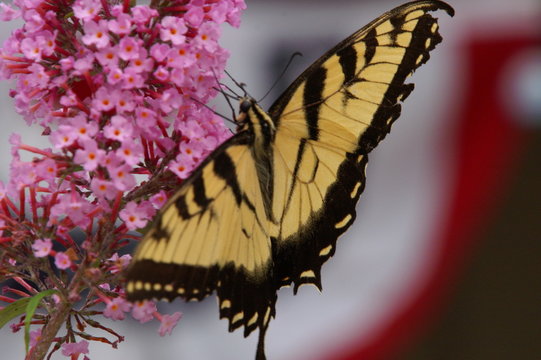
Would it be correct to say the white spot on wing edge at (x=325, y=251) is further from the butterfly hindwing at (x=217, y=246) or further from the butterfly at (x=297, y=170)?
the butterfly hindwing at (x=217, y=246)

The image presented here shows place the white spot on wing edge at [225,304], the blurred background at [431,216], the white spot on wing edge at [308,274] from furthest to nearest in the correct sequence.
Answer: the blurred background at [431,216] < the white spot on wing edge at [308,274] < the white spot on wing edge at [225,304]

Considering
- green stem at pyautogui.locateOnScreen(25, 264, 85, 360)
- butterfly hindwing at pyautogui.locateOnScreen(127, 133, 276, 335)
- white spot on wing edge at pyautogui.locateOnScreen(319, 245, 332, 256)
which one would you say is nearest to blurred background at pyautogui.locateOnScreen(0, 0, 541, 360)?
white spot on wing edge at pyautogui.locateOnScreen(319, 245, 332, 256)

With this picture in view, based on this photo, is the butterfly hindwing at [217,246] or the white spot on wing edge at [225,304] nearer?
the butterfly hindwing at [217,246]

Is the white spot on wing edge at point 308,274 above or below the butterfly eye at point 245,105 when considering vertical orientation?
below

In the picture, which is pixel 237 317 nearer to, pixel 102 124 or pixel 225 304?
pixel 225 304

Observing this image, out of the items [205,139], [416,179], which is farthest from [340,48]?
[416,179]

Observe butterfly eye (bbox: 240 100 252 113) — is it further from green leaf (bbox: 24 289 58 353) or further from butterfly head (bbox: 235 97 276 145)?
green leaf (bbox: 24 289 58 353)

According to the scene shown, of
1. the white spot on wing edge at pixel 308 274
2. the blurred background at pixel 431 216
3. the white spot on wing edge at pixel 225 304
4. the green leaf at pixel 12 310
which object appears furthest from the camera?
the blurred background at pixel 431 216

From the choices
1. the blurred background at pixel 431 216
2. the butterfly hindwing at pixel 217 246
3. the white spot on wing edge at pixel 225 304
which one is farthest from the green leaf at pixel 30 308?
the blurred background at pixel 431 216

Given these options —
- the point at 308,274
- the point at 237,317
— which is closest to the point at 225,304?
the point at 237,317
